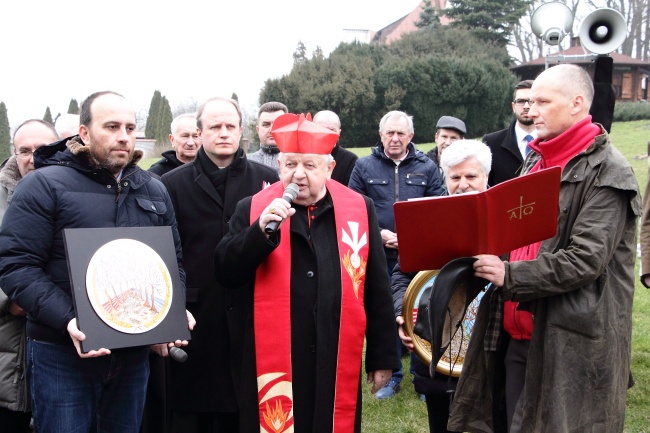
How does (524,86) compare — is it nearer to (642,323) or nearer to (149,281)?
(642,323)

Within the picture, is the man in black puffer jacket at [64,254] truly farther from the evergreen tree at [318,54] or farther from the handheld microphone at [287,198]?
the evergreen tree at [318,54]

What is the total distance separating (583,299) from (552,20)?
9.62 meters

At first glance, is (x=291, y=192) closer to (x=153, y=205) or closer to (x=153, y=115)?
(x=153, y=205)

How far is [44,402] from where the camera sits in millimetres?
3174

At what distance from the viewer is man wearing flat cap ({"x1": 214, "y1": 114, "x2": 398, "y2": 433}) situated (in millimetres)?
3289

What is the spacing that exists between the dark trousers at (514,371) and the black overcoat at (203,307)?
155 cm

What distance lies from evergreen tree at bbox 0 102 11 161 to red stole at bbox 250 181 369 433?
27.2m

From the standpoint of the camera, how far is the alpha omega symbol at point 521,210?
9.42ft

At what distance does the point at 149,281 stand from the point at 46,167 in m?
0.72

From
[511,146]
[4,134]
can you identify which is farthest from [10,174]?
[4,134]

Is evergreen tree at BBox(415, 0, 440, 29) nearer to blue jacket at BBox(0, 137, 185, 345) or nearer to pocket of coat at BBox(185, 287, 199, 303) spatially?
pocket of coat at BBox(185, 287, 199, 303)

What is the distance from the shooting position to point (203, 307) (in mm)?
4051

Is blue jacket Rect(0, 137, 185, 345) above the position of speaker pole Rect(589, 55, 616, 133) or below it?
below

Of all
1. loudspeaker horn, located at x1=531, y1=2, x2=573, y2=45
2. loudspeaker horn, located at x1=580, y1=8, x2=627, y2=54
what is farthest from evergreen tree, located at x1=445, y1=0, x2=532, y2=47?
loudspeaker horn, located at x1=580, y1=8, x2=627, y2=54
